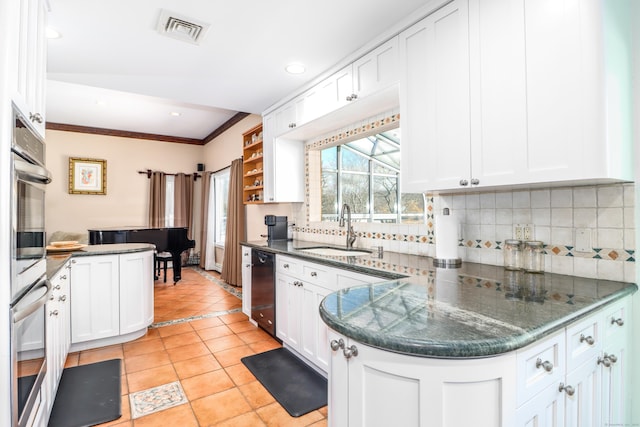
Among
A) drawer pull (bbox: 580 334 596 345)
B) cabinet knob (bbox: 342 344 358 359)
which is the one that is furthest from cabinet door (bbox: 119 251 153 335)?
drawer pull (bbox: 580 334 596 345)

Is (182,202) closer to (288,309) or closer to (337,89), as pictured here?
(288,309)

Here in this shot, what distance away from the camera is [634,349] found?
1477mm

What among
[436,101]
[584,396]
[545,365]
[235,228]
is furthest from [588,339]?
[235,228]

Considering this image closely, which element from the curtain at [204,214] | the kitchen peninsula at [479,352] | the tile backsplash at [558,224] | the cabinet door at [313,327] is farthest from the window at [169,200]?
the kitchen peninsula at [479,352]

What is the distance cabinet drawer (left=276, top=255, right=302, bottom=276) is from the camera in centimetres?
268

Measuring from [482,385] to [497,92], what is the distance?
135cm

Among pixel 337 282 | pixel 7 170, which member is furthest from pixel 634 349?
pixel 7 170

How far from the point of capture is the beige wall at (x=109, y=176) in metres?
5.87

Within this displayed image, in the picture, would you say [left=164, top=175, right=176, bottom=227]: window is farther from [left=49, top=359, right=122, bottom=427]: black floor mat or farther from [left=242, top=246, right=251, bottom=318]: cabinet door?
[left=49, top=359, right=122, bottom=427]: black floor mat

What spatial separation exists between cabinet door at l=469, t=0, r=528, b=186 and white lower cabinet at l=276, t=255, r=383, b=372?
0.91 m

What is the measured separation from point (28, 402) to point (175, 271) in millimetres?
4450

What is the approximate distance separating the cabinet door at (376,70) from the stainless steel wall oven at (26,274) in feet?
6.40

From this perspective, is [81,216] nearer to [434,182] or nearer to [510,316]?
[434,182]

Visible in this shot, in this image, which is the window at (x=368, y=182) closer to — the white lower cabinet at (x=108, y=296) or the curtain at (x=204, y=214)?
the white lower cabinet at (x=108, y=296)
